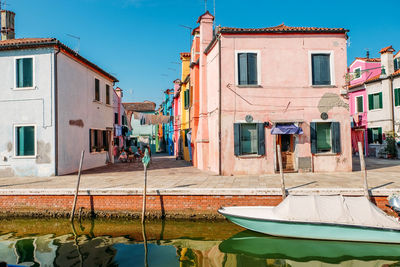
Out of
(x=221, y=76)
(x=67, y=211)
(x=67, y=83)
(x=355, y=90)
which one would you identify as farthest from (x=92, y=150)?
(x=355, y=90)

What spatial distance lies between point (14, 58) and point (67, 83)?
264 cm

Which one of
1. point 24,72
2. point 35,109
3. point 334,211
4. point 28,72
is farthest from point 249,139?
point 24,72

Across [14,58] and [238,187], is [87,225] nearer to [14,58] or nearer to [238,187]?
[238,187]

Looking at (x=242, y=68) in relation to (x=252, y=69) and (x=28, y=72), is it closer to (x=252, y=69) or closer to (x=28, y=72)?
(x=252, y=69)

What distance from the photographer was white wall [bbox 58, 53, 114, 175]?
1484 cm

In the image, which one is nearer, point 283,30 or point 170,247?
point 170,247

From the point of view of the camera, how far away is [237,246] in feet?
26.9

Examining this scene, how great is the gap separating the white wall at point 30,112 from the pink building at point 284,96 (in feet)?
26.8

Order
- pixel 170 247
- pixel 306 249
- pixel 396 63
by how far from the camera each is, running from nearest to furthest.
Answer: pixel 306 249
pixel 170 247
pixel 396 63

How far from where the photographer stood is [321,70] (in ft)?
46.8

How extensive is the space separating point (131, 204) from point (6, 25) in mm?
14821

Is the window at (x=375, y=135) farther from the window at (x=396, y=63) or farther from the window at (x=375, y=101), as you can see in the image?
the window at (x=396, y=63)

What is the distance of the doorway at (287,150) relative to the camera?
14.3m

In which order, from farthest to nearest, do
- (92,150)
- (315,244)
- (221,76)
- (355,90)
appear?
(355,90), (92,150), (221,76), (315,244)
